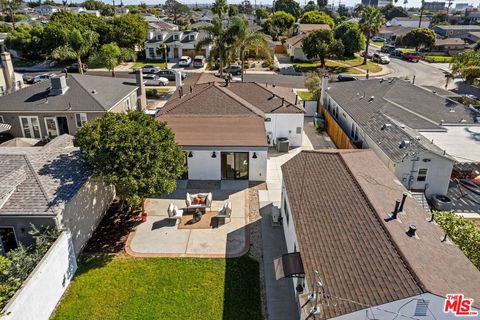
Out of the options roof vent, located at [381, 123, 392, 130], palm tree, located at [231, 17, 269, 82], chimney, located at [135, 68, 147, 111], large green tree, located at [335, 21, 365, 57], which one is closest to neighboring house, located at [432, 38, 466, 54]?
large green tree, located at [335, 21, 365, 57]

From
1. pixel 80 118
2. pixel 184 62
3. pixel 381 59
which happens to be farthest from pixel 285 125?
pixel 381 59

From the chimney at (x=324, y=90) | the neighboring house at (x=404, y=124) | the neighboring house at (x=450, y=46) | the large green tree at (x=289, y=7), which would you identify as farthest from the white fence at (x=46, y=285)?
the large green tree at (x=289, y=7)

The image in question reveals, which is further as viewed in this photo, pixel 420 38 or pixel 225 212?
pixel 420 38

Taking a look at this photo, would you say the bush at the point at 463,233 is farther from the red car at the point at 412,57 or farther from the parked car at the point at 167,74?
the red car at the point at 412,57

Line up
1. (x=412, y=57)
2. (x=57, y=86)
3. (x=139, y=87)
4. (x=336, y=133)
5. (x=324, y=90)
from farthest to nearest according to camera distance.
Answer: (x=412, y=57)
(x=324, y=90)
(x=139, y=87)
(x=336, y=133)
(x=57, y=86)

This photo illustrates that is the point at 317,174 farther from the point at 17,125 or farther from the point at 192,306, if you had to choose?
the point at 17,125

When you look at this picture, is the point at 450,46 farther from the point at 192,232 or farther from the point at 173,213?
the point at 192,232

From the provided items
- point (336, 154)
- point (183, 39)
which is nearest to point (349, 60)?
point (183, 39)
